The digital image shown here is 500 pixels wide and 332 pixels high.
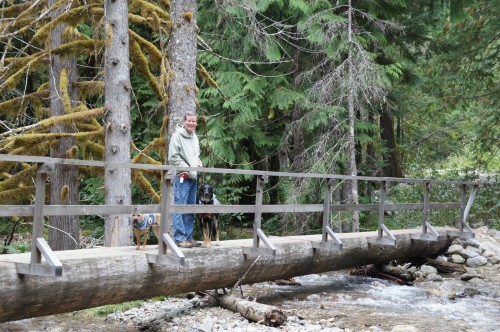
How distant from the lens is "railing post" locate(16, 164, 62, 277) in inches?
237

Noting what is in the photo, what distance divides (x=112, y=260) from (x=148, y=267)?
22.1 inches

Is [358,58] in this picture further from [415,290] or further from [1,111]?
[1,111]

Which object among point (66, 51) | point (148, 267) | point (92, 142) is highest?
point (66, 51)

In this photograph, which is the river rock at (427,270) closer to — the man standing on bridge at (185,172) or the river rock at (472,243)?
the river rock at (472,243)

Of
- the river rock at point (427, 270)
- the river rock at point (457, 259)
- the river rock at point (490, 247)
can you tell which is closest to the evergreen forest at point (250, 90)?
the river rock at point (427, 270)

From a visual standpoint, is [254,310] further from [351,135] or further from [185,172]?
[351,135]

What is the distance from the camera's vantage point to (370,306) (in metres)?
10.2

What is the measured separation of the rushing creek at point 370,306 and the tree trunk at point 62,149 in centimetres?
303

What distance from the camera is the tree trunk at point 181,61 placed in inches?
433

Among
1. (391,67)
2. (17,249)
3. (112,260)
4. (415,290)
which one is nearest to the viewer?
(112,260)

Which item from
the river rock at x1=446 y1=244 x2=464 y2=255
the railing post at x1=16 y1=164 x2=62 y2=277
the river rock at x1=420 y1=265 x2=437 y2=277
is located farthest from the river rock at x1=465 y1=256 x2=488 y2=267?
the railing post at x1=16 y1=164 x2=62 y2=277

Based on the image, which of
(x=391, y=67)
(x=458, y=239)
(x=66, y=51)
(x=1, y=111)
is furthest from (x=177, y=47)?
(x=458, y=239)

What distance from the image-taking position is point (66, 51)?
37.0ft

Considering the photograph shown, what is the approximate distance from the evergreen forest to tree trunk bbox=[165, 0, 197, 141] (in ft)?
0.13
